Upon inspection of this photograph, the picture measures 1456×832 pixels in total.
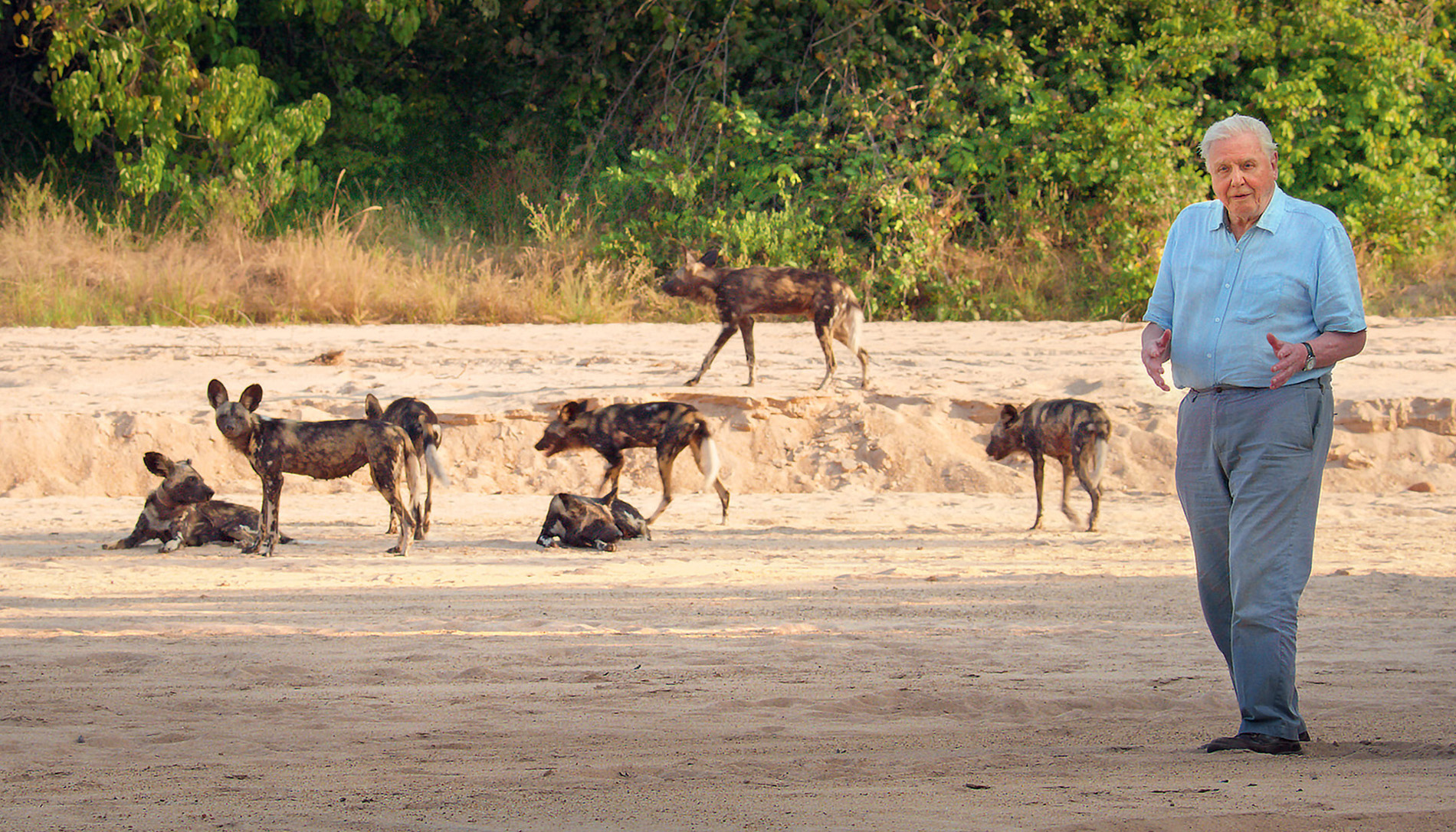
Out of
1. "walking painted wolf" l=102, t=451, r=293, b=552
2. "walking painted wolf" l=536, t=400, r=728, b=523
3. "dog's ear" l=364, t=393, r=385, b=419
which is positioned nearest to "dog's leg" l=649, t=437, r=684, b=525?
"walking painted wolf" l=536, t=400, r=728, b=523

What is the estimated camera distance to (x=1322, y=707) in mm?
4617

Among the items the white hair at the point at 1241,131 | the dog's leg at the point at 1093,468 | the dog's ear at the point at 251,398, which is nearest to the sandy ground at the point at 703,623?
the dog's leg at the point at 1093,468

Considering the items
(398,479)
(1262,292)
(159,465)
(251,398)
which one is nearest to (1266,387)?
(1262,292)

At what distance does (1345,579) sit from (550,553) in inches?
170

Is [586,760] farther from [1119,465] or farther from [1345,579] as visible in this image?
[1119,465]

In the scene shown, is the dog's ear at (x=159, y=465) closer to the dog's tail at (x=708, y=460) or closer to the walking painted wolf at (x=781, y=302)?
the dog's tail at (x=708, y=460)

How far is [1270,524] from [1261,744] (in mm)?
635

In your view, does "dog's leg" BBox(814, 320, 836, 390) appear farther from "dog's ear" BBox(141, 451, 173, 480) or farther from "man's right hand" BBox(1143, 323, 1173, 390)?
"man's right hand" BBox(1143, 323, 1173, 390)

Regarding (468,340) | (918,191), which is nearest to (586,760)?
(468,340)

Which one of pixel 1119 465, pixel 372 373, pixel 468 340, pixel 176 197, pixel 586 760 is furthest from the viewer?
pixel 176 197

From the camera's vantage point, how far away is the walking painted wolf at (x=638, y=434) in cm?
926

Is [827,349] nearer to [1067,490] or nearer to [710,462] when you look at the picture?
[710,462]

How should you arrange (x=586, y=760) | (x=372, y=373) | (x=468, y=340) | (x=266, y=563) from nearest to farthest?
(x=586, y=760)
(x=266, y=563)
(x=372, y=373)
(x=468, y=340)

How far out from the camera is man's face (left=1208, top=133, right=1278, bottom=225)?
13.0 feet
